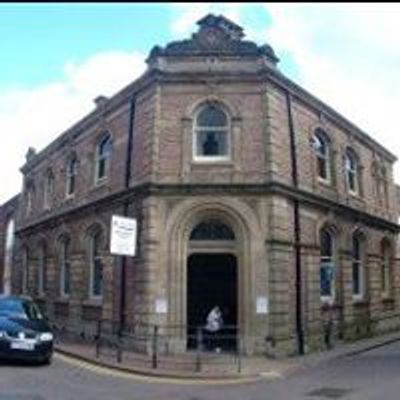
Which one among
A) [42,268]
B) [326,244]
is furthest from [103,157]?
[326,244]

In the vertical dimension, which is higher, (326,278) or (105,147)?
(105,147)

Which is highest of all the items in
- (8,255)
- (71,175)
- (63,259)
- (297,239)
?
(71,175)

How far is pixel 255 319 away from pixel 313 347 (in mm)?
2904

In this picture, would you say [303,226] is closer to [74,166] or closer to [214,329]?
[214,329]

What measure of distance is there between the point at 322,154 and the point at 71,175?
392 inches

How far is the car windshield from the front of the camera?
664 inches

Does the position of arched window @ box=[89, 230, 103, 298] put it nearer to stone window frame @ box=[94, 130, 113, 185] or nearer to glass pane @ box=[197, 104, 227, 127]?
stone window frame @ box=[94, 130, 113, 185]

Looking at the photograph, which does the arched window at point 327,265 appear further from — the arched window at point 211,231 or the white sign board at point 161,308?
the white sign board at point 161,308

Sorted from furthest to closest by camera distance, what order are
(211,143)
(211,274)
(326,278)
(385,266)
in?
(385,266)
(326,278)
(211,143)
(211,274)

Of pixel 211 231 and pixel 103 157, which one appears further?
pixel 103 157

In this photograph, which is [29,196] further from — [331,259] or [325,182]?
[331,259]

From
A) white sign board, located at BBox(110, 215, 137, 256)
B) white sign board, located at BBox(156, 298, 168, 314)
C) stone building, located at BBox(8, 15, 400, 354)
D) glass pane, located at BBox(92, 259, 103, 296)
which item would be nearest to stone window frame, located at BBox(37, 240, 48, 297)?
stone building, located at BBox(8, 15, 400, 354)

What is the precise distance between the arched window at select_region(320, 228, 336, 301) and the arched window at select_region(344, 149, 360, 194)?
3309mm

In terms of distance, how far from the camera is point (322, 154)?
83.5 feet
